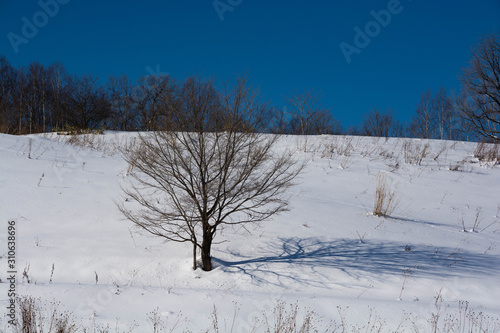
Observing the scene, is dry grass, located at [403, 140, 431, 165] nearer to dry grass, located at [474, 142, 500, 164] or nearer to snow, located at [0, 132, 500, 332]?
dry grass, located at [474, 142, 500, 164]

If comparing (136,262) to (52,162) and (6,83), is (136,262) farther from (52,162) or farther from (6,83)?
(6,83)

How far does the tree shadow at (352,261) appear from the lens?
5594mm

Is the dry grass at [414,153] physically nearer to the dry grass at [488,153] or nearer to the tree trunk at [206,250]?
the dry grass at [488,153]

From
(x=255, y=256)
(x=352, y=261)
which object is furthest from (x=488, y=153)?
(x=255, y=256)

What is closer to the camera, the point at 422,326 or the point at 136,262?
the point at 422,326

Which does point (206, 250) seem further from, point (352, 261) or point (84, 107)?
point (84, 107)

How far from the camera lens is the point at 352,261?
6.04 meters

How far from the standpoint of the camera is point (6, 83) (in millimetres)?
28766

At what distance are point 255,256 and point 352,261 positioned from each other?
1747mm

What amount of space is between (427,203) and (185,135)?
7730 mm

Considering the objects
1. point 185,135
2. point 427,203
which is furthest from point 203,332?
point 427,203

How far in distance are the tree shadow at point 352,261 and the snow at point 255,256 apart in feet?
0.07

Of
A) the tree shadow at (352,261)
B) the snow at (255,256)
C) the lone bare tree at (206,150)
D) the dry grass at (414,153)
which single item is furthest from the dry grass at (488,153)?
the lone bare tree at (206,150)

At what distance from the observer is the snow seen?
443 centimetres
